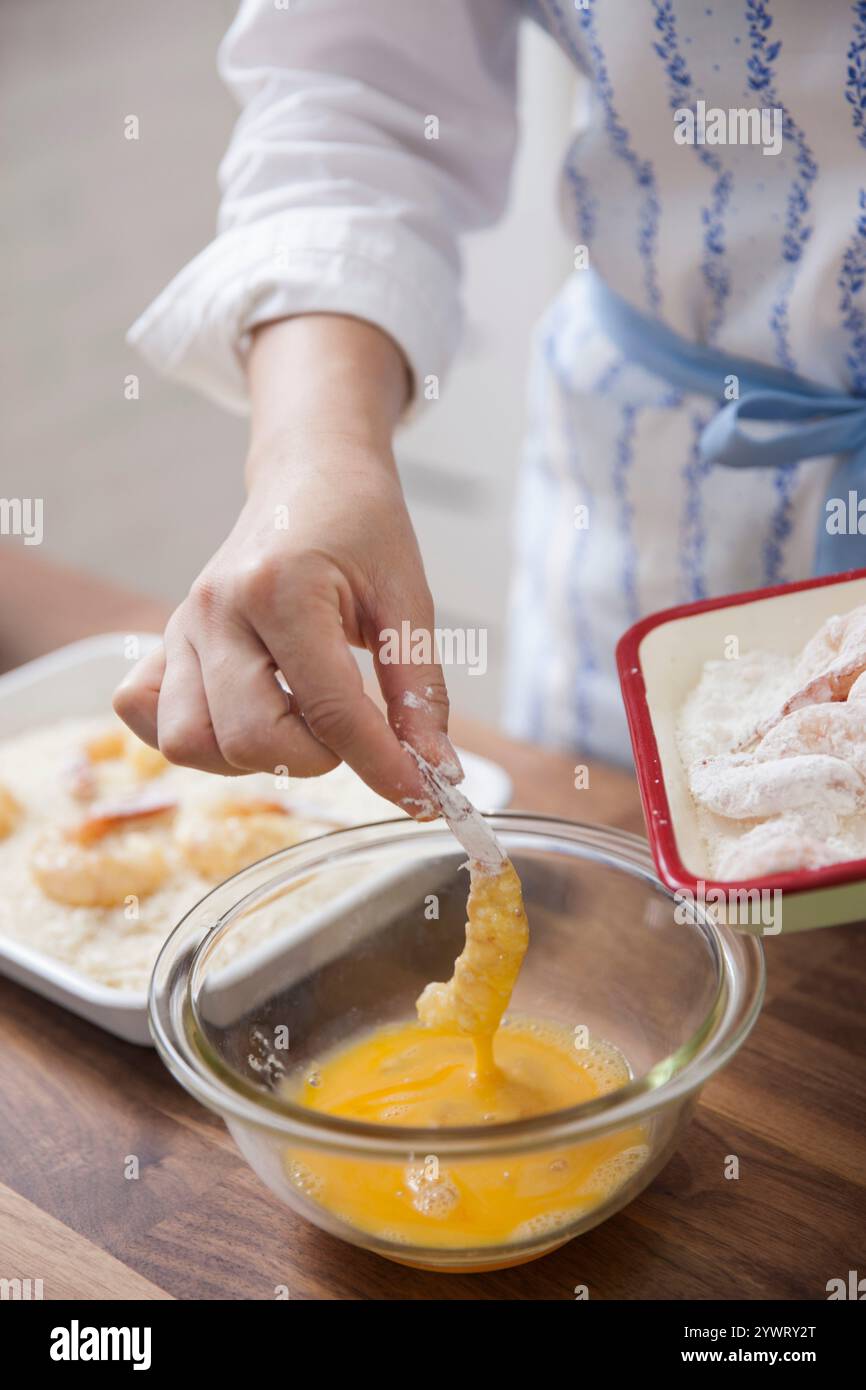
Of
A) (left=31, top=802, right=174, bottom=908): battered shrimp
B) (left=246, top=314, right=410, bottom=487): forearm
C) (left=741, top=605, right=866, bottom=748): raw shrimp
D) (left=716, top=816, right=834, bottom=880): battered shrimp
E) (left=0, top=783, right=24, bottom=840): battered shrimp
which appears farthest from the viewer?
(left=0, top=783, right=24, bottom=840): battered shrimp

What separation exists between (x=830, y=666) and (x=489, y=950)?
0.72ft

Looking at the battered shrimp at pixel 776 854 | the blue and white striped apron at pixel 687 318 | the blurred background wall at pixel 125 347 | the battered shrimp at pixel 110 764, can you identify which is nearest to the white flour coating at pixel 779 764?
the battered shrimp at pixel 776 854

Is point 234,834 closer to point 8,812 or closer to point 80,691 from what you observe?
point 8,812

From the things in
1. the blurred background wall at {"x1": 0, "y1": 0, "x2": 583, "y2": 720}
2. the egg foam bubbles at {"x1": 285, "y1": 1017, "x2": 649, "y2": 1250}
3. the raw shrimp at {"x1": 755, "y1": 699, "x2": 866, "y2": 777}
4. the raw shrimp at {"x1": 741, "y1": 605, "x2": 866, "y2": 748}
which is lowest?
the egg foam bubbles at {"x1": 285, "y1": 1017, "x2": 649, "y2": 1250}

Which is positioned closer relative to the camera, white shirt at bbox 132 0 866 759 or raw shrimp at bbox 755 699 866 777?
raw shrimp at bbox 755 699 866 777

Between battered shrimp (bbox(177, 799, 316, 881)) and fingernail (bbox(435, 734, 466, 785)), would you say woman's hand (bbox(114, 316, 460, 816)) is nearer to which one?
fingernail (bbox(435, 734, 466, 785))

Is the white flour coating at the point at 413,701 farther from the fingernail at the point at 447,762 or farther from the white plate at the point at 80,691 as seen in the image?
the white plate at the point at 80,691

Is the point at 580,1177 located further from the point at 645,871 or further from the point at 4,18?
the point at 4,18

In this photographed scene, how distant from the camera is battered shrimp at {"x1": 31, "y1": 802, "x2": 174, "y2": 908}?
96 cm

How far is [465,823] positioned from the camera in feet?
2.32

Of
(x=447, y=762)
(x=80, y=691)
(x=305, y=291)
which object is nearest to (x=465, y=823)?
(x=447, y=762)

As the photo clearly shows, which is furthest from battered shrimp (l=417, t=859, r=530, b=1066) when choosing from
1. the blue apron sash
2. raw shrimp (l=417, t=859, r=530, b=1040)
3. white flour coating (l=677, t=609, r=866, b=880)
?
the blue apron sash

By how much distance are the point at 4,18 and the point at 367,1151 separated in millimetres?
3342

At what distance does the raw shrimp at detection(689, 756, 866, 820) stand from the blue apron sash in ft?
1.36
